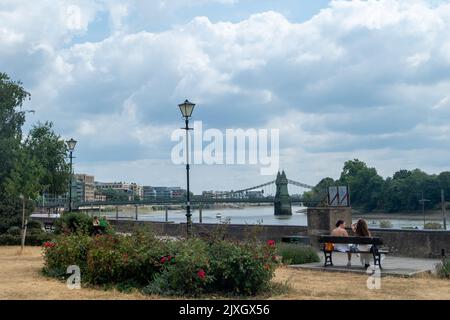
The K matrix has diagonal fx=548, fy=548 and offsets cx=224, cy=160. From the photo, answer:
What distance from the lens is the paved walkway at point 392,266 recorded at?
1109 cm

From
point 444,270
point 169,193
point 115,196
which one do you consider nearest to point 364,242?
point 444,270

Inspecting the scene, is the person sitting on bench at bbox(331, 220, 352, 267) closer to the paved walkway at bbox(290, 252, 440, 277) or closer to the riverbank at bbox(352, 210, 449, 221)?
the paved walkway at bbox(290, 252, 440, 277)

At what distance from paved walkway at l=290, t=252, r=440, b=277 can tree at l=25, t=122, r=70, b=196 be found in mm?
25114

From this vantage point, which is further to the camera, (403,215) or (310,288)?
(403,215)

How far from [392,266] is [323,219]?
463 cm

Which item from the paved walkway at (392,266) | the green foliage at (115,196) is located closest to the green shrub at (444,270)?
the paved walkway at (392,266)

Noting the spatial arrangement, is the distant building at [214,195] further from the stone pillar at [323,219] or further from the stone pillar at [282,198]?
the stone pillar at [323,219]

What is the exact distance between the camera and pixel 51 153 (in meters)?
35.8

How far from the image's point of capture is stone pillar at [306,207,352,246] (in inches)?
659

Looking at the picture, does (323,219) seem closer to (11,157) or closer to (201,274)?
(201,274)

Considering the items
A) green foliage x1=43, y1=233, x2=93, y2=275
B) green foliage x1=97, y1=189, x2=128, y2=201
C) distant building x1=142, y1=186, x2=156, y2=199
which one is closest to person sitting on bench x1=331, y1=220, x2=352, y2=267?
green foliage x1=43, y1=233, x2=93, y2=275

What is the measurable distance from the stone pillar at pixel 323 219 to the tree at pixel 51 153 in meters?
22.0
